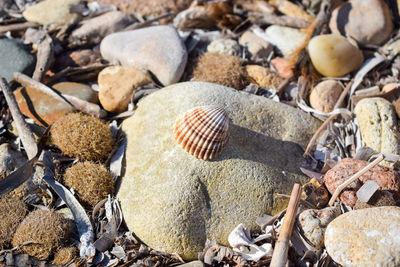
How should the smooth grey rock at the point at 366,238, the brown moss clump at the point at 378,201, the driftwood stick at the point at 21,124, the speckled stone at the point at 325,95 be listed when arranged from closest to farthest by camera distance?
1. the smooth grey rock at the point at 366,238
2. the brown moss clump at the point at 378,201
3. the driftwood stick at the point at 21,124
4. the speckled stone at the point at 325,95

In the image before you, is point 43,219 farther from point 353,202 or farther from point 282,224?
point 353,202

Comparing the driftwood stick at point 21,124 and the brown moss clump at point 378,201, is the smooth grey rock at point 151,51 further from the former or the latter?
the brown moss clump at point 378,201

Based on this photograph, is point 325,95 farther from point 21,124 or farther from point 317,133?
point 21,124

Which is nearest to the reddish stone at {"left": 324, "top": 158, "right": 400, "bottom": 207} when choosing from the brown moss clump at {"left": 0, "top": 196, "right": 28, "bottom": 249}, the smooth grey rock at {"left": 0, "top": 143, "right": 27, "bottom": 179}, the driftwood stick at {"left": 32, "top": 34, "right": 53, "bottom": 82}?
the brown moss clump at {"left": 0, "top": 196, "right": 28, "bottom": 249}

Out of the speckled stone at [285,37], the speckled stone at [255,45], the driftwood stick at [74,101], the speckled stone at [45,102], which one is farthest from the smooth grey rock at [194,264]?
the speckled stone at [285,37]

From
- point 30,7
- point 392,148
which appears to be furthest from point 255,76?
point 30,7
